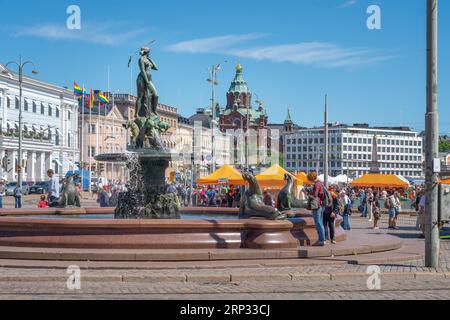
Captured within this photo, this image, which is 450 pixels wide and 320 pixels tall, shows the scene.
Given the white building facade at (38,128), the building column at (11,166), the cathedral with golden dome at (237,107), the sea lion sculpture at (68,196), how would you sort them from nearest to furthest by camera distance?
the sea lion sculpture at (68,196)
the building column at (11,166)
the white building facade at (38,128)
the cathedral with golden dome at (237,107)

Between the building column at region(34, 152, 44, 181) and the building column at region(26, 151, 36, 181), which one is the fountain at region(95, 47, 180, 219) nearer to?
the building column at region(26, 151, 36, 181)

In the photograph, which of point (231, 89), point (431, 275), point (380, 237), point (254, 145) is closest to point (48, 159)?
point (254, 145)

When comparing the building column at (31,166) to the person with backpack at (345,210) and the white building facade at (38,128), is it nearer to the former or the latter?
the white building facade at (38,128)

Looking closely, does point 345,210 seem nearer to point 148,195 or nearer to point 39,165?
point 148,195

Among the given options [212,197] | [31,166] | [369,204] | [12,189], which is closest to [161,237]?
[369,204]

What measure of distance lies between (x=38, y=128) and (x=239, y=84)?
9507cm

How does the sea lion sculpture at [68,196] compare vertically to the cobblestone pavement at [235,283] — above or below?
above

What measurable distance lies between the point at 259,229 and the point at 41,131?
81733mm

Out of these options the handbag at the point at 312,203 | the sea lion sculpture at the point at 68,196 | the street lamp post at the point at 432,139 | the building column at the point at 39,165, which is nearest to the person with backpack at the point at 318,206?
the handbag at the point at 312,203

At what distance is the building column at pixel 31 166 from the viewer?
86562 millimetres

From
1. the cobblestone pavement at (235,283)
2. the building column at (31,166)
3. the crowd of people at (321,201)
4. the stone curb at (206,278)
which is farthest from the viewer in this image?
the building column at (31,166)

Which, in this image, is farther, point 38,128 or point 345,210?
point 38,128

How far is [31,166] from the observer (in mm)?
88062
